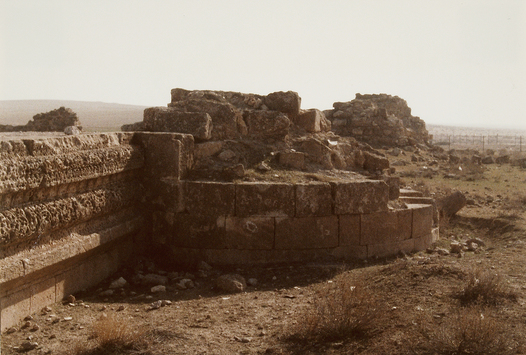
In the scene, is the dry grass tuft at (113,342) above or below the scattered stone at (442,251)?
above

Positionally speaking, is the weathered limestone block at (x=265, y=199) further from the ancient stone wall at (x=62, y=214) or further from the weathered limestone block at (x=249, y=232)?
the ancient stone wall at (x=62, y=214)

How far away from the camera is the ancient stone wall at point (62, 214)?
4.45 m

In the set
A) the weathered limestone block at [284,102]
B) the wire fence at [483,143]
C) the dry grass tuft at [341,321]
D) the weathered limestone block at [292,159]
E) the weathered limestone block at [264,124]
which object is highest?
the weathered limestone block at [284,102]

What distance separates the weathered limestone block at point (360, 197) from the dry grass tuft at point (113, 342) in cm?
341

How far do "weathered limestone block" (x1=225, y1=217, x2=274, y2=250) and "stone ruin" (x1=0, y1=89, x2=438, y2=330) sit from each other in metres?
0.01

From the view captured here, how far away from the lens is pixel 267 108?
8.41m

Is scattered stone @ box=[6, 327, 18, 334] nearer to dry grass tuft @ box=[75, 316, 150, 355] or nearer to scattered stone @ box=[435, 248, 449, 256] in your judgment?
dry grass tuft @ box=[75, 316, 150, 355]

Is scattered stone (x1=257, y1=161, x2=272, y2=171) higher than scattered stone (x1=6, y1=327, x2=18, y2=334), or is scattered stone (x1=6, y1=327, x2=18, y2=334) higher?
scattered stone (x1=257, y1=161, x2=272, y2=171)

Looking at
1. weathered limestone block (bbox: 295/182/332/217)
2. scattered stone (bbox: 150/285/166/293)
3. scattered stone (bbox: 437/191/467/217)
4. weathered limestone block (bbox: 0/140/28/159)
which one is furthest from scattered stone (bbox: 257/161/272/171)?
scattered stone (bbox: 437/191/467/217)

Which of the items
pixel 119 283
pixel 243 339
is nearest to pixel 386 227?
pixel 243 339

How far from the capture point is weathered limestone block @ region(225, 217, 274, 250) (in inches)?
261

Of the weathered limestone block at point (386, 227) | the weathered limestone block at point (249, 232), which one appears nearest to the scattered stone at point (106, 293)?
the weathered limestone block at point (249, 232)

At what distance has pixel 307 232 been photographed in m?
6.81

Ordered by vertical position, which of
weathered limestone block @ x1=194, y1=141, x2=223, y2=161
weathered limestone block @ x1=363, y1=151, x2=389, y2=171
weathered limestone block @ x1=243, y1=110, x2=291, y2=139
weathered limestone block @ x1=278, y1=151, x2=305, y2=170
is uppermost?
weathered limestone block @ x1=243, y1=110, x2=291, y2=139
